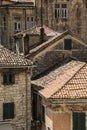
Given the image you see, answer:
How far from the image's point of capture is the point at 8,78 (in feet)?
126

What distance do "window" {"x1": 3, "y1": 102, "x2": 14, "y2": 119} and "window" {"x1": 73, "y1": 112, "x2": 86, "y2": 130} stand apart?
7261 millimetres

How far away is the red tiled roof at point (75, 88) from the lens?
108ft

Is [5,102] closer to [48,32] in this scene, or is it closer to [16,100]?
[16,100]

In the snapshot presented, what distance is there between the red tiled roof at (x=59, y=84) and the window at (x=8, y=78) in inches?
120

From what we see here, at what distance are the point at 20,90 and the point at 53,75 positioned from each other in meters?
3.57

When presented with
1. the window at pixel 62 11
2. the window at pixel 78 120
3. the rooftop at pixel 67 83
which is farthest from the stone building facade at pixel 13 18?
the window at pixel 78 120

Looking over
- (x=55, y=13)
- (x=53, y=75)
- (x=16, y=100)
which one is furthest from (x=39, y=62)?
(x=55, y=13)

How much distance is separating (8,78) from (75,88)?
277 inches

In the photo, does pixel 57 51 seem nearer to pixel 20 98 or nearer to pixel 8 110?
pixel 20 98

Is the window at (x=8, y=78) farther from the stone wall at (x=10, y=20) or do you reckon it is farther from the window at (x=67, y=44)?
the stone wall at (x=10, y=20)

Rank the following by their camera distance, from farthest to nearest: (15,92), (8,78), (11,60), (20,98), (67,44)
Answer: (67,44), (20,98), (15,92), (11,60), (8,78)

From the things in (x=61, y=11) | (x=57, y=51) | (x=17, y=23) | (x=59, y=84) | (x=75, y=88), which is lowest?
(x=75, y=88)

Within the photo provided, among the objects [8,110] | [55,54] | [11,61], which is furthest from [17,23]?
[8,110]

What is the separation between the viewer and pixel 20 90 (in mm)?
38938
